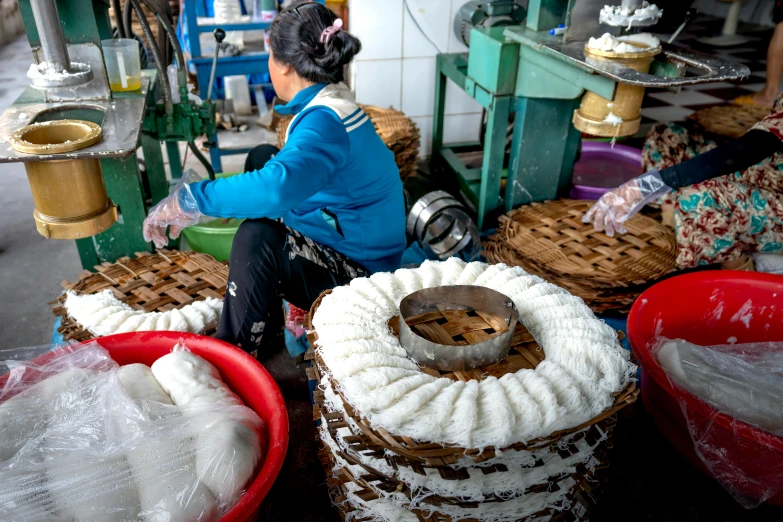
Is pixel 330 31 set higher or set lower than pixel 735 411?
higher

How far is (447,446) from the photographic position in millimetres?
1053

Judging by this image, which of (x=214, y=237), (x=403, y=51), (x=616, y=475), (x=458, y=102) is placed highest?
(x=403, y=51)

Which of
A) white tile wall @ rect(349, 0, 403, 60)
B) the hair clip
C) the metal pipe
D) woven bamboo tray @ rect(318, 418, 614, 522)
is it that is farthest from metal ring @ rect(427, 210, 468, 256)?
the metal pipe

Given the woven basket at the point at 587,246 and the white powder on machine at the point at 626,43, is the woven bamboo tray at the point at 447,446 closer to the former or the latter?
the woven basket at the point at 587,246

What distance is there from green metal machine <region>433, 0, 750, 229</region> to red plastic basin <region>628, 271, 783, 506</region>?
0.56 metres

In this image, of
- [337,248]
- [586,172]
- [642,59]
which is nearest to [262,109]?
[586,172]

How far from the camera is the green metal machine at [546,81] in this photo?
1889 mm

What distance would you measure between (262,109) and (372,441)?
408 cm

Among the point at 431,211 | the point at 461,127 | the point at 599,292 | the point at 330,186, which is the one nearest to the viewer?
the point at 330,186

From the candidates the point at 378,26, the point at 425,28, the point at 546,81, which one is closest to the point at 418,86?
the point at 425,28

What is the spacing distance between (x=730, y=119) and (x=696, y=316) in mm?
1596

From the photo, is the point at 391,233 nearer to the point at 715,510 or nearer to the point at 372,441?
the point at 372,441

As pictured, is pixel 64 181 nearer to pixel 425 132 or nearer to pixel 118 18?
pixel 118 18

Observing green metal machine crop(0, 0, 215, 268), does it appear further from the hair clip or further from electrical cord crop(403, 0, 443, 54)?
electrical cord crop(403, 0, 443, 54)
